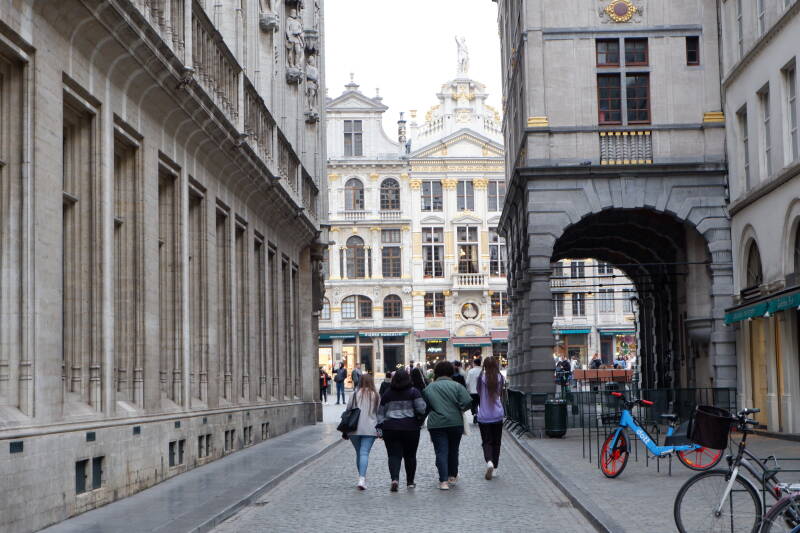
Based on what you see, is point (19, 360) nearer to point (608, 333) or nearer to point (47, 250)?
point (47, 250)

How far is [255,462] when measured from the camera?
19.9 metres

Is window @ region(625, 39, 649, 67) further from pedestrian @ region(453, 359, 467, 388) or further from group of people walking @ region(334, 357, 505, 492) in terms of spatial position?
group of people walking @ region(334, 357, 505, 492)

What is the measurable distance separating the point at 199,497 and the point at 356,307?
65.6 metres

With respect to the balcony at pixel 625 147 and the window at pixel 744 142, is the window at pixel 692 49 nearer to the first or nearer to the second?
the balcony at pixel 625 147

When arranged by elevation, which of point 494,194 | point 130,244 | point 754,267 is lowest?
point 130,244

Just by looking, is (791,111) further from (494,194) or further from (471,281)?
(494,194)

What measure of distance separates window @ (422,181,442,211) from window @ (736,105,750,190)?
2120 inches

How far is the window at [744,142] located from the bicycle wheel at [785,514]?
19876 millimetres

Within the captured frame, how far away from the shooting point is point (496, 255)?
81438mm

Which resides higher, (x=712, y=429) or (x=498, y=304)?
(x=498, y=304)

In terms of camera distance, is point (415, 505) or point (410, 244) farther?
point (410, 244)

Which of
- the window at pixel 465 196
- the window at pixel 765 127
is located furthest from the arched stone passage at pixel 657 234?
the window at pixel 465 196

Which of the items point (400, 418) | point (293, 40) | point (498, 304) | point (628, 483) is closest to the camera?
point (628, 483)

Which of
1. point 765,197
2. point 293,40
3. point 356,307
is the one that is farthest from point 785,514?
point 356,307
